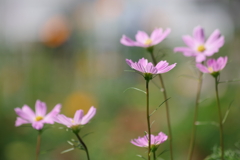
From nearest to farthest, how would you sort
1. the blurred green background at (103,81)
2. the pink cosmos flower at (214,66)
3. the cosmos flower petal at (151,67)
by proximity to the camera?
1. the cosmos flower petal at (151,67)
2. the pink cosmos flower at (214,66)
3. the blurred green background at (103,81)

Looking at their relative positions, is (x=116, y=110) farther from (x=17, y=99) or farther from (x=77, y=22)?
(x=77, y=22)

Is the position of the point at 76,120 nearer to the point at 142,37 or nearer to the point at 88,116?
the point at 88,116

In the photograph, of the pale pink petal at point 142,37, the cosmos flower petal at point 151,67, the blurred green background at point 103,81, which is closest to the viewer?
the cosmos flower petal at point 151,67

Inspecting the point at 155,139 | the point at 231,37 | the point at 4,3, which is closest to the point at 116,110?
the point at 231,37

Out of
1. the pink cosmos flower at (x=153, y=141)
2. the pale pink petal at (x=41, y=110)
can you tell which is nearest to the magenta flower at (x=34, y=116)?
the pale pink petal at (x=41, y=110)

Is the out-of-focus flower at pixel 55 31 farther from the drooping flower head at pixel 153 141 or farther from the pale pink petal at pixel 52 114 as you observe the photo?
the drooping flower head at pixel 153 141

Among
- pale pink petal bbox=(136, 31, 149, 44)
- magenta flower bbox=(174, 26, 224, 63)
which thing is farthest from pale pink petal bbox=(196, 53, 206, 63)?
pale pink petal bbox=(136, 31, 149, 44)

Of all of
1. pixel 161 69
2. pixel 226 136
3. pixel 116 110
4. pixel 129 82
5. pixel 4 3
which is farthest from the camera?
pixel 4 3
